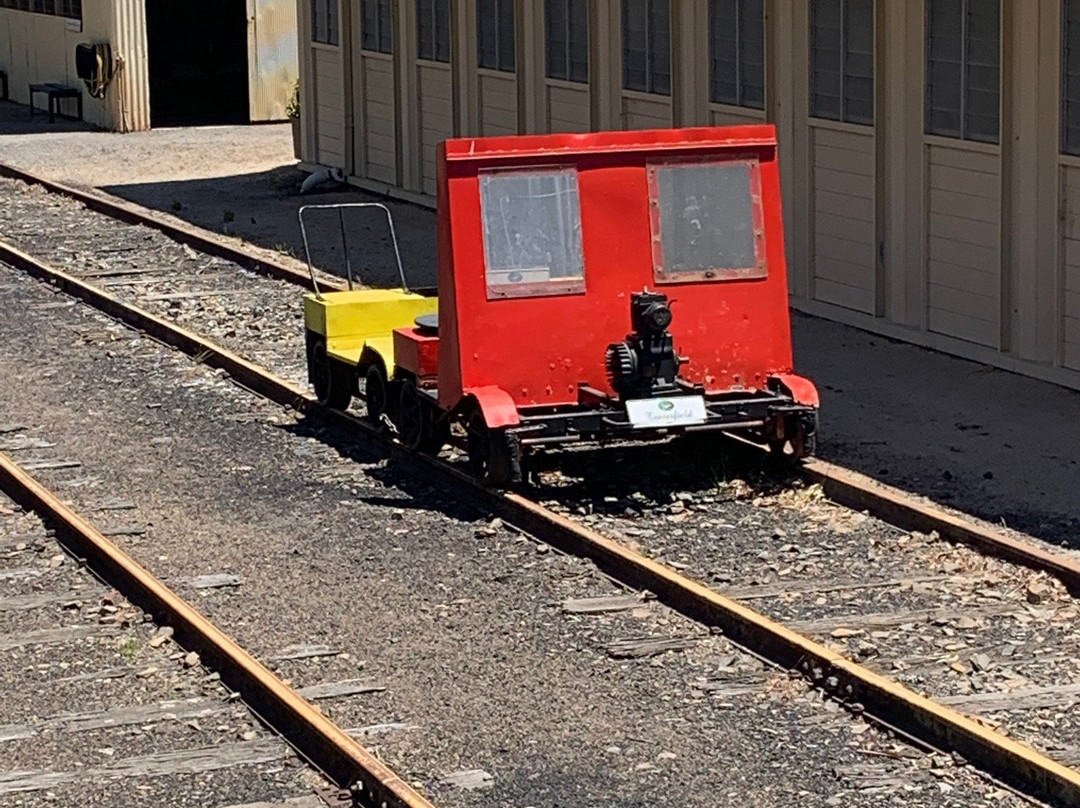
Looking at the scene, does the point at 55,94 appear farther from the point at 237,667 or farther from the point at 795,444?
the point at 237,667

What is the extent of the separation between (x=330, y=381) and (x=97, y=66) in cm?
2227

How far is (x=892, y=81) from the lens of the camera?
15.6m

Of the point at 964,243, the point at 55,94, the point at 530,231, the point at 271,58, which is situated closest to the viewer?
the point at 530,231

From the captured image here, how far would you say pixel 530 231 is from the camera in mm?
11695

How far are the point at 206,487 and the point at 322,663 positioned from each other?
3410mm

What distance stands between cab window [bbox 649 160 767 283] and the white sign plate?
0.74 meters

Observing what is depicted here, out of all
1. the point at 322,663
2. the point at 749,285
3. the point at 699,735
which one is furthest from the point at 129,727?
the point at 749,285

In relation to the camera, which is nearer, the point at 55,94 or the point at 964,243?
the point at 964,243

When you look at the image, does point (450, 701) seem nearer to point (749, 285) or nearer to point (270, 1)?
point (749, 285)

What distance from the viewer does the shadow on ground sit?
20828mm

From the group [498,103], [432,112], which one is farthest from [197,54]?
[498,103]

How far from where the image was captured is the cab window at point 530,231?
1162 centimetres

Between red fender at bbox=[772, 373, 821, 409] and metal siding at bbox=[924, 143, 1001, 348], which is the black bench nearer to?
metal siding at bbox=[924, 143, 1001, 348]

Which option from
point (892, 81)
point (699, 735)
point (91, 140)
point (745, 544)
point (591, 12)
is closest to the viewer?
point (699, 735)
